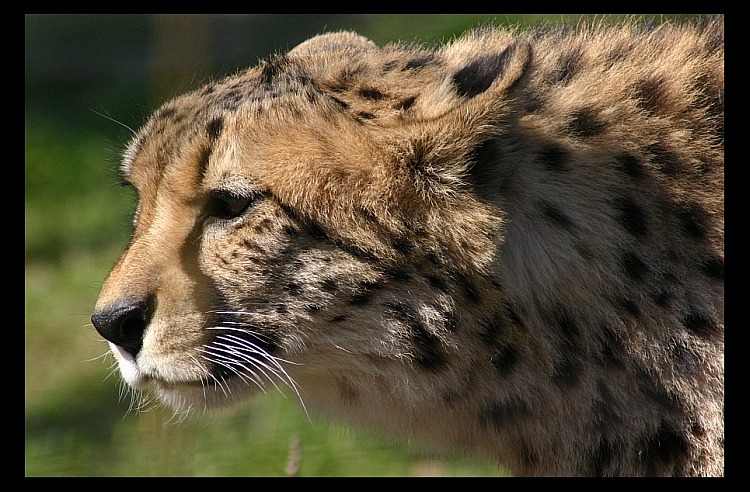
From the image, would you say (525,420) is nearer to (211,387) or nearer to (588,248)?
(588,248)

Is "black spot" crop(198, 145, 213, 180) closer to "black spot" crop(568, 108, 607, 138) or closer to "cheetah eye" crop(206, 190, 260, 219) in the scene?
"cheetah eye" crop(206, 190, 260, 219)

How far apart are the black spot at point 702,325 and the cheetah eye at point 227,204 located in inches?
39.5

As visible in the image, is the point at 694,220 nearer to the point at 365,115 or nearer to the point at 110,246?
the point at 365,115

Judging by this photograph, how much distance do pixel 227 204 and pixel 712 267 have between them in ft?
3.60

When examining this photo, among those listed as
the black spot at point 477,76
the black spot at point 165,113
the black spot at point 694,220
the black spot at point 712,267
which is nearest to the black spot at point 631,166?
the black spot at point 694,220

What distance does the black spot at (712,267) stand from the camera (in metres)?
2.27

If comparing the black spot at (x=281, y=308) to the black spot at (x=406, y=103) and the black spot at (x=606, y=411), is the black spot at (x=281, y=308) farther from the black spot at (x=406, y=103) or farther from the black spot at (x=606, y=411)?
the black spot at (x=606, y=411)

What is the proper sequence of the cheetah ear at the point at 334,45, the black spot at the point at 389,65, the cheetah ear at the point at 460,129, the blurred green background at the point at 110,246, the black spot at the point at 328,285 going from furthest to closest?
the blurred green background at the point at 110,246
the cheetah ear at the point at 334,45
the black spot at the point at 389,65
the black spot at the point at 328,285
the cheetah ear at the point at 460,129

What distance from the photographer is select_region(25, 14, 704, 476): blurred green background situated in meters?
3.50

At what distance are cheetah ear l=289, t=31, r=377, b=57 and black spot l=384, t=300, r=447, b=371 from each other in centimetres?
77

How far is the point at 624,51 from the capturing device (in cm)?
248

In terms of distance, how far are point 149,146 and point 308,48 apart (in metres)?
0.58

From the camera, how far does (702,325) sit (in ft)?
7.46

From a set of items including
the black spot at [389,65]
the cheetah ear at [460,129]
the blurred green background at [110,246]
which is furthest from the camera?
the blurred green background at [110,246]
